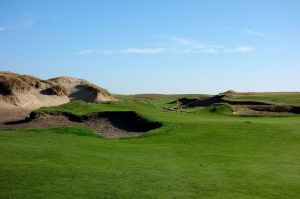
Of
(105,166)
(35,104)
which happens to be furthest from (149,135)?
(35,104)

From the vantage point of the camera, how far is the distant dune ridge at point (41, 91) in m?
43.1

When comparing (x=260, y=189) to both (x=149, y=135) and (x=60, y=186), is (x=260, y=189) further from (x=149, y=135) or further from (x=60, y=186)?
(x=149, y=135)

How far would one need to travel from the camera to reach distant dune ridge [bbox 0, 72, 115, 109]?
4312 cm

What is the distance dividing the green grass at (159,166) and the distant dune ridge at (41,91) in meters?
19.6

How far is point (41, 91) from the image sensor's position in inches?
1945

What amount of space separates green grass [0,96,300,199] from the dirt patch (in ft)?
17.0

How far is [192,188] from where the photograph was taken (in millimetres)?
12555

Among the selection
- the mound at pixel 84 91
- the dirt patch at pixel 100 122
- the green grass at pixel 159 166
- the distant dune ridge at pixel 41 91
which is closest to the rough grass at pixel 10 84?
the distant dune ridge at pixel 41 91

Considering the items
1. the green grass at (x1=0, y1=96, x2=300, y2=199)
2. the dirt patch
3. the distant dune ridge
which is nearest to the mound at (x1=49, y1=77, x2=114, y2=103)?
the distant dune ridge

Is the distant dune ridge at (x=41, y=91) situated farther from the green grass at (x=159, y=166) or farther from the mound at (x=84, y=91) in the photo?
the green grass at (x=159, y=166)

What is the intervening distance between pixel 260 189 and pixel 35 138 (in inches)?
541

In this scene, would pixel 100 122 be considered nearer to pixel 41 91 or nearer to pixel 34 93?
pixel 34 93

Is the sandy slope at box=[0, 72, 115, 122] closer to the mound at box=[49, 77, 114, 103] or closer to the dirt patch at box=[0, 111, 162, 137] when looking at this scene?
the mound at box=[49, 77, 114, 103]

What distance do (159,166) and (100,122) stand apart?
17362 millimetres
